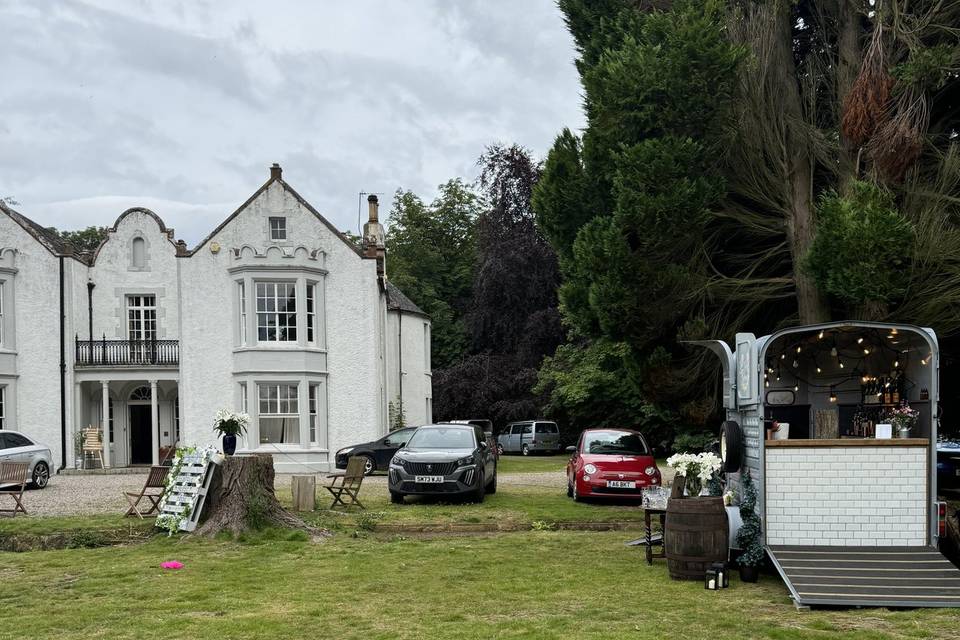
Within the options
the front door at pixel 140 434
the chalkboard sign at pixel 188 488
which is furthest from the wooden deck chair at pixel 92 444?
the chalkboard sign at pixel 188 488

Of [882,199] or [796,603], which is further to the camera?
[882,199]

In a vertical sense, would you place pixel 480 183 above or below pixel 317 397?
above

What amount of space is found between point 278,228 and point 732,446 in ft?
67.4

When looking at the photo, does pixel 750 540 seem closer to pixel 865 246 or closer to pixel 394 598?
pixel 394 598

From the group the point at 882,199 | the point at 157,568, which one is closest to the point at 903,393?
the point at 882,199

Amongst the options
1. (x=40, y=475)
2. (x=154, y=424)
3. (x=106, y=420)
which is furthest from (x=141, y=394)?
(x=40, y=475)

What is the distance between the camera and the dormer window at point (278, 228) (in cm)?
2955

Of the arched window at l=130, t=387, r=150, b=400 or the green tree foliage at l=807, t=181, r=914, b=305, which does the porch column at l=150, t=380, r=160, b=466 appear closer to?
the arched window at l=130, t=387, r=150, b=400

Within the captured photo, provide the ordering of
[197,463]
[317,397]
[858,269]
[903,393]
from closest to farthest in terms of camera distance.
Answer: [903,393]
[858,269]
[197,463]
[317,397]

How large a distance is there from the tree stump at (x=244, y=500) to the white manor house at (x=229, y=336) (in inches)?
566

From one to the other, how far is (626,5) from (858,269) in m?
6.63

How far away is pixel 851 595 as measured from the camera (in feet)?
30.3

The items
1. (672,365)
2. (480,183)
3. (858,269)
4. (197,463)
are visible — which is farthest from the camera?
(480,183)

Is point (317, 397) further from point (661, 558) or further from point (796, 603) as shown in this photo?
point (796, 603)
